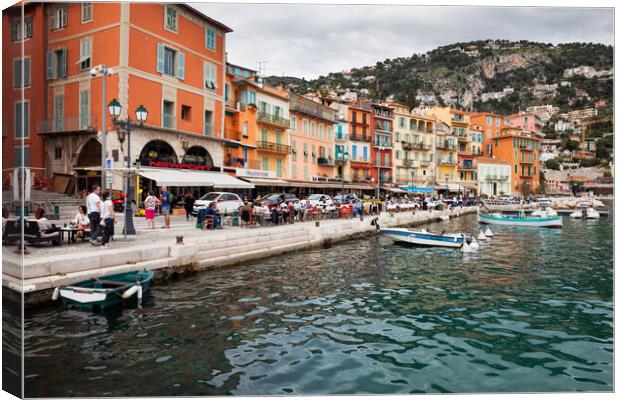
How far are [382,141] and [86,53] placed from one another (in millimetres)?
50710

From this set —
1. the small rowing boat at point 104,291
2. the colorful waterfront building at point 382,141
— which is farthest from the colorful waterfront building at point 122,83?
the colorful waterfront building at point 382,141

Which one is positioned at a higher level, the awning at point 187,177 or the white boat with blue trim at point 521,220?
the awning at point 187,177

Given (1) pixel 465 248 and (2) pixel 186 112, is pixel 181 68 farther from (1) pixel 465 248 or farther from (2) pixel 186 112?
(1) pixel 465 248

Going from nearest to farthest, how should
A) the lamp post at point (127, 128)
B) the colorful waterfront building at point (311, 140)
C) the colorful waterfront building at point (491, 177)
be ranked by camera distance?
the lamp post at point (127, 128) < the colorful waterfront building at point (491, 177) < the colorful waterfront building at point (311, 140)

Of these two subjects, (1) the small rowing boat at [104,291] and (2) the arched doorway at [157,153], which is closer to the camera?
(1) the small rowing boat at [104,291]

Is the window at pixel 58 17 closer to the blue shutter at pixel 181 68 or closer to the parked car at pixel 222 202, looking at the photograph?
the parked car at pixel 222 202

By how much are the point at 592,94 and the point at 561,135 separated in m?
3.46

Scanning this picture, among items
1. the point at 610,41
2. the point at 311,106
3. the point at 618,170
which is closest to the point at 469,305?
the point at 618,170

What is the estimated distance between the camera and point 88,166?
1198 cm

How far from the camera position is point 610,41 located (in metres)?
5.87

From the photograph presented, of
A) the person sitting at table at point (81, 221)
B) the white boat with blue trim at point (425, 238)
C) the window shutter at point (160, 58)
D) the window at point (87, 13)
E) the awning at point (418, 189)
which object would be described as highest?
the window shutter at point (160, 58)

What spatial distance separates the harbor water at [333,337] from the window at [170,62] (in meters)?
11.3

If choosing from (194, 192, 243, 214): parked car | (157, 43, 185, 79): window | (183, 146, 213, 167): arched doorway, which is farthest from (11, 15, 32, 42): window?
(183, 146, 213, 167): arched doorway

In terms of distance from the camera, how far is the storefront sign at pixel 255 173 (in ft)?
105
